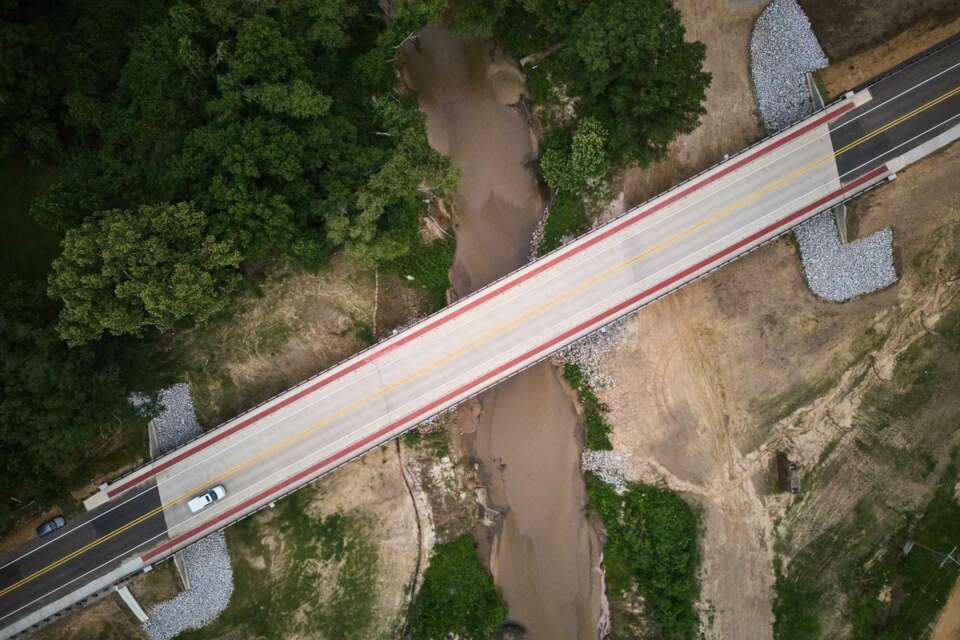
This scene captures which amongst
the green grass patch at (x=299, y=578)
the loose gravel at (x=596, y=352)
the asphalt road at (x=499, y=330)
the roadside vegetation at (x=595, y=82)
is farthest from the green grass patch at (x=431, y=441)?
the roadside vegetation at (x=595, y=82)

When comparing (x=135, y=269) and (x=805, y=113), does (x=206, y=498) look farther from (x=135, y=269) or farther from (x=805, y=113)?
(x=805, y=113)

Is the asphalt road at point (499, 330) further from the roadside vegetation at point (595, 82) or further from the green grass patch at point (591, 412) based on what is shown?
the green grass patch at point (591, 412)

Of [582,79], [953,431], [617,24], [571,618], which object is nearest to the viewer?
[617,24]

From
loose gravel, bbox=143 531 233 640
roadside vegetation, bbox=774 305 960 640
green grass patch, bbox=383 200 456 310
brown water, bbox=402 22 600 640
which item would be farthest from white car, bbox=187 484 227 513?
roadside vegetation, bbox=774 305 960 640

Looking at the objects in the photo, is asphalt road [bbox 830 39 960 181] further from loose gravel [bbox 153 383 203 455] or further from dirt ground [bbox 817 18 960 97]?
loose gravel [bbox 153 383 203 455]

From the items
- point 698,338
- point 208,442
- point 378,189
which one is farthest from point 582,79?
point 208,442

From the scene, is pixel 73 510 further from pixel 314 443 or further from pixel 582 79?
pixel 582 79
